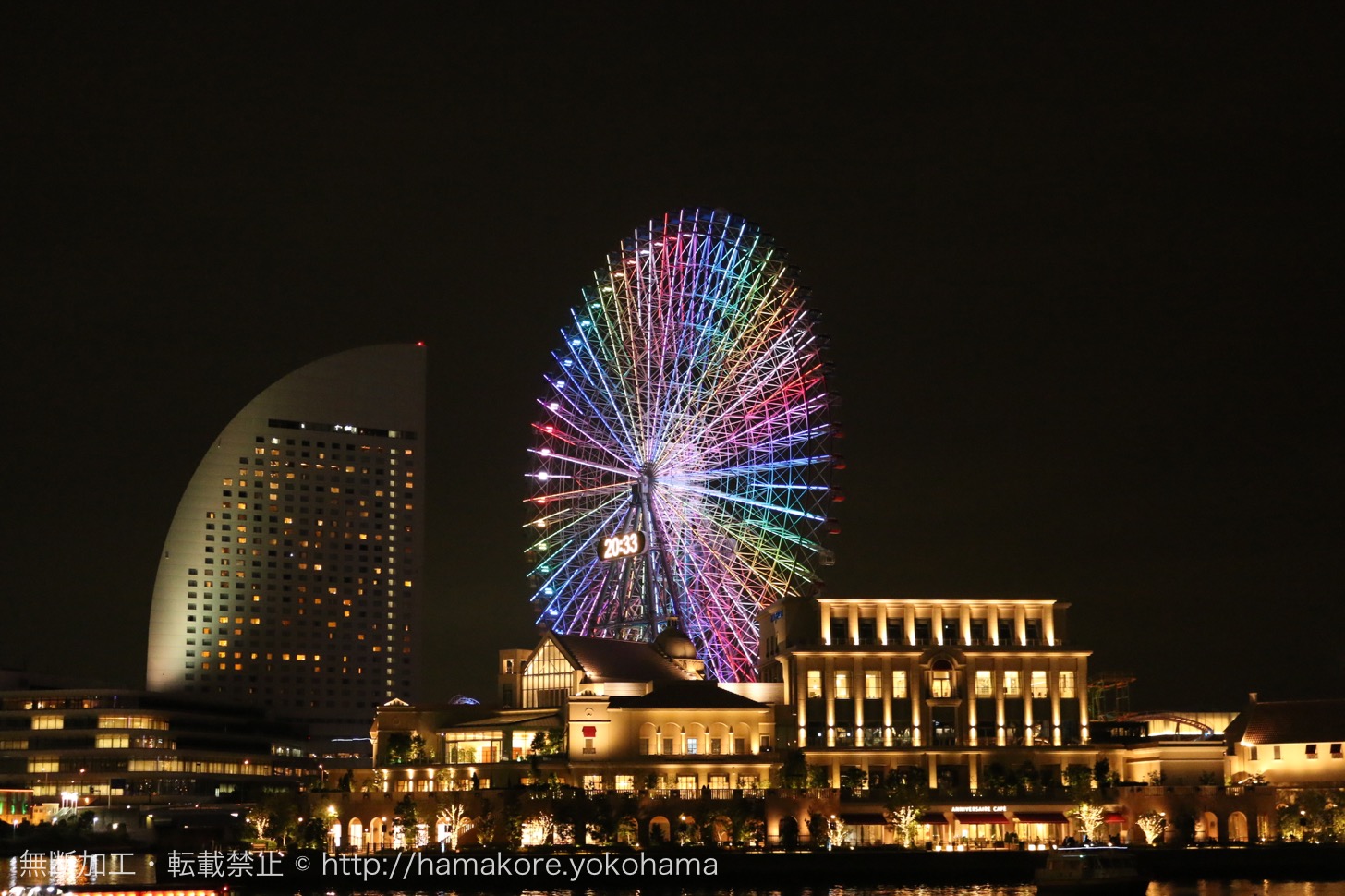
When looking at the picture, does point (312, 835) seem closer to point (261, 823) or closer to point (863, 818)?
point (261, 823)

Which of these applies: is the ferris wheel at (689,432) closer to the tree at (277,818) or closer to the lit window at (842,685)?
the lit window at (842,685)

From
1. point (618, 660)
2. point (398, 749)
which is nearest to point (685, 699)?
point (618, 660)

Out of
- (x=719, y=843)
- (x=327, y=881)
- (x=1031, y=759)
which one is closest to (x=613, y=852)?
(x=719, y=843)

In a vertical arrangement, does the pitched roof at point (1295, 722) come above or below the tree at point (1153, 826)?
above

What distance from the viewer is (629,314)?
5704 inches

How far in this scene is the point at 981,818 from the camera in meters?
142

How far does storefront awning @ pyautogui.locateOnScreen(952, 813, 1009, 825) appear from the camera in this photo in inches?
5576

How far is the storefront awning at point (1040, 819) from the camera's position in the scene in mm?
141250

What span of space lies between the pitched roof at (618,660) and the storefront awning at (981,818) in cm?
2464

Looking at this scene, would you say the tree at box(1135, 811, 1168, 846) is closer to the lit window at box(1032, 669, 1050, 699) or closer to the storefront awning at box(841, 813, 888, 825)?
the lit window at box(1032, 669, 1050, 699)

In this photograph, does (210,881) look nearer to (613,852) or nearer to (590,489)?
(613,852)

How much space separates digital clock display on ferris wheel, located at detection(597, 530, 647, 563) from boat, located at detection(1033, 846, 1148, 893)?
4201 cm

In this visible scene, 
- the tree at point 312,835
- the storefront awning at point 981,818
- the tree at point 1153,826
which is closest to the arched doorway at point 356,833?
the tree at point 312,835

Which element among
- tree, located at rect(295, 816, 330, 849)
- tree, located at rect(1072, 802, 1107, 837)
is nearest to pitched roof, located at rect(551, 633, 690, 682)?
tree, located at rect(295, 816, 330, 849)
